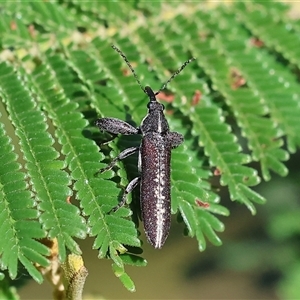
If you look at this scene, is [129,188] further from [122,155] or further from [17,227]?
[17,227]

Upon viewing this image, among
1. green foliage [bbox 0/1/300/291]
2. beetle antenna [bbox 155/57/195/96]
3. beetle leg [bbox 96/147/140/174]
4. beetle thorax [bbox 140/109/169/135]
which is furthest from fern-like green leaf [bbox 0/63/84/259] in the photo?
beetle antenna [bbox 155/57/195/96]

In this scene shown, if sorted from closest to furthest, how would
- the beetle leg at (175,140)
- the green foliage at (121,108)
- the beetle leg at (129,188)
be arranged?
the green foliage at (121,108)
the beetle leg at (129,188)
the beetle leg at (175,140)

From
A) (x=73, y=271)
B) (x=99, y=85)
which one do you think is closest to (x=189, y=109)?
(x=99, y=85)

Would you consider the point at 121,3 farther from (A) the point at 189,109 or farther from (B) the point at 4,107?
(B) the point at 4,107

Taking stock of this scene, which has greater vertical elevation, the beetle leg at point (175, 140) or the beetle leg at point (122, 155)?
the beetle leg at point (122, 155)

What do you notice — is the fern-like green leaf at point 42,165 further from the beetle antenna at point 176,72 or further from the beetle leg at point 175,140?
the beetle antenna at point 176,72

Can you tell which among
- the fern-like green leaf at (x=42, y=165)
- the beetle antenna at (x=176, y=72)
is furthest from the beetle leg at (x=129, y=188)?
the beetle antenna at (x=176, y=72)
